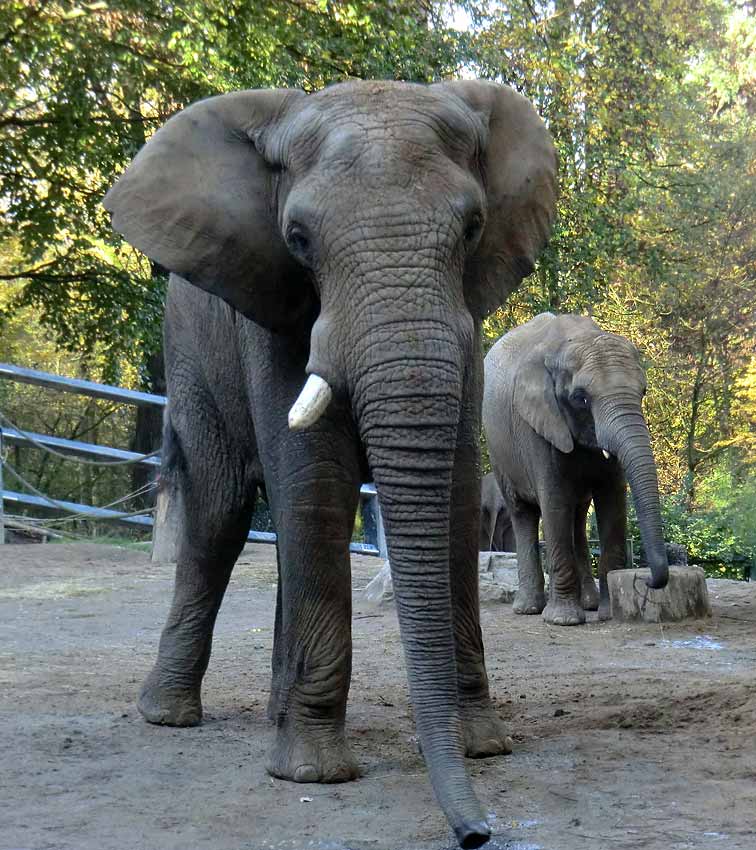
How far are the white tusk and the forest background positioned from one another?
960 cm

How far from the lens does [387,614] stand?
36.8 ft

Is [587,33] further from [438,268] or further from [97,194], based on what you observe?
[438,268]

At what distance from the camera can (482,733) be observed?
5480 mm

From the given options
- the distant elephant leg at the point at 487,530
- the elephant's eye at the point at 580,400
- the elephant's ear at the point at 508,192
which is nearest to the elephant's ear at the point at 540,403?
the elephant's eye at the point at 580,400

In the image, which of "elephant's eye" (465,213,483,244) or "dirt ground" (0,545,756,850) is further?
"elephant's eye" (465,213,483,244)

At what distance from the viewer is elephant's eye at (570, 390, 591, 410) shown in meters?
10.4

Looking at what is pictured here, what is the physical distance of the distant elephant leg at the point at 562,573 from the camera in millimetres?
10758

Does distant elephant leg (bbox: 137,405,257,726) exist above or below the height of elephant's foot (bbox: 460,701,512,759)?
above

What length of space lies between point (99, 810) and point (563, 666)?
13.3 feet

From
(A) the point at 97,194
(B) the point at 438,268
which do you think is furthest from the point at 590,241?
(B) the point at 438,268

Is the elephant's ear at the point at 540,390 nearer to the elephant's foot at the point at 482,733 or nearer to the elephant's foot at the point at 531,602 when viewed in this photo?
the elephant's foot at the point at 531,602

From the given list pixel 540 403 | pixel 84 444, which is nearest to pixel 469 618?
pixel 540 403

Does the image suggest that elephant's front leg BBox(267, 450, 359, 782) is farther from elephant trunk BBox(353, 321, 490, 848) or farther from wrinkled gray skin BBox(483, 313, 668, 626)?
wrinkled gray skin BBox(483, 313, 668, 626)

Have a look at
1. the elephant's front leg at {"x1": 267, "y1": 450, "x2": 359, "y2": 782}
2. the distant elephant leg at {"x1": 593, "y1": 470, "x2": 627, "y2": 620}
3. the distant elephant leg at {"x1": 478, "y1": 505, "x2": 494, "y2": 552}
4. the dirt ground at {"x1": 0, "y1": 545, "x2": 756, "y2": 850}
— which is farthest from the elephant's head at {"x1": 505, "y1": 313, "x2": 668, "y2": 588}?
the distant elephant leg at {"x1": 478, "y1": 505, "x2": 494, "y2": 552}
